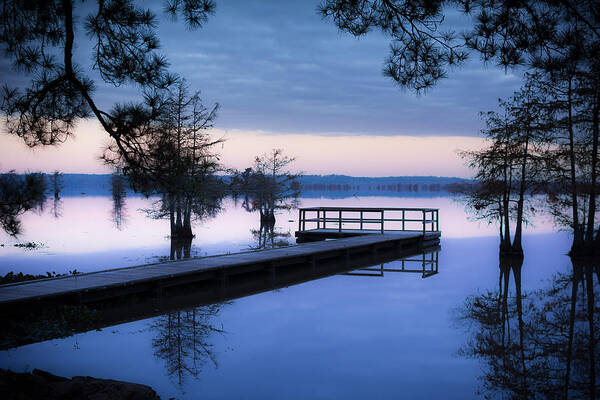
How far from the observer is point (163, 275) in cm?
1223

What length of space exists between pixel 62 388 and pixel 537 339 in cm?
790

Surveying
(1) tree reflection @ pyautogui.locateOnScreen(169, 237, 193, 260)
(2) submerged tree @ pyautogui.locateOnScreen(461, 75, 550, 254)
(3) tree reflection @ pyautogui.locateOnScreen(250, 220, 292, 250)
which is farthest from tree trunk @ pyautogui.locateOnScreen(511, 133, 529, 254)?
(1) tree reflection @ pyautogui.locateOnScreen(169, 237, 193, 260)

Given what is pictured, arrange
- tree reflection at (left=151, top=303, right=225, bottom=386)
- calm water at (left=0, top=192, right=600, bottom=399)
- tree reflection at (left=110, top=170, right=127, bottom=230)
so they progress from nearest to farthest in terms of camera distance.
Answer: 1. calm water at (left=0, top=192, right=600, bottom=399)
2. tree reflection at (left=151, top=303, right=225, bottom=386)
3. tree reflection at (left=110, top=170, right=127, bottom=230)

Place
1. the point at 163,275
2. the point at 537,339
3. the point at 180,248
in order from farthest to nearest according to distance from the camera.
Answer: the point at 180,248, the point at 163,275, the point at 537,339

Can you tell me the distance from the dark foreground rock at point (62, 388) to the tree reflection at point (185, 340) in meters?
1.17

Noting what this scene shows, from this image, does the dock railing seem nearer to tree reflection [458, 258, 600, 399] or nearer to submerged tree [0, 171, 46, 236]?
tree reflection [458, 258, 600, 399]

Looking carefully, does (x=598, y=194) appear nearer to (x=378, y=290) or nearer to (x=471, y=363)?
(x=378, y=290)

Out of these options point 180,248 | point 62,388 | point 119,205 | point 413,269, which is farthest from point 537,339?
point 119,205

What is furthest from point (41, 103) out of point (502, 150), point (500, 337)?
point (502, 150)

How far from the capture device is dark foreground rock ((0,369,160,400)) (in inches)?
224

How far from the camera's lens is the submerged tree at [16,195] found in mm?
8703

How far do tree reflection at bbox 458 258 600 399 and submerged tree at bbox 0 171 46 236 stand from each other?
724 centimetres

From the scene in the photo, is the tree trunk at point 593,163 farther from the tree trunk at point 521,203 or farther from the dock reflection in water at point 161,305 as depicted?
the dock reflection in water at point 161,305

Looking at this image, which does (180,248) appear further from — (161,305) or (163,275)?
Result: (161,305)
